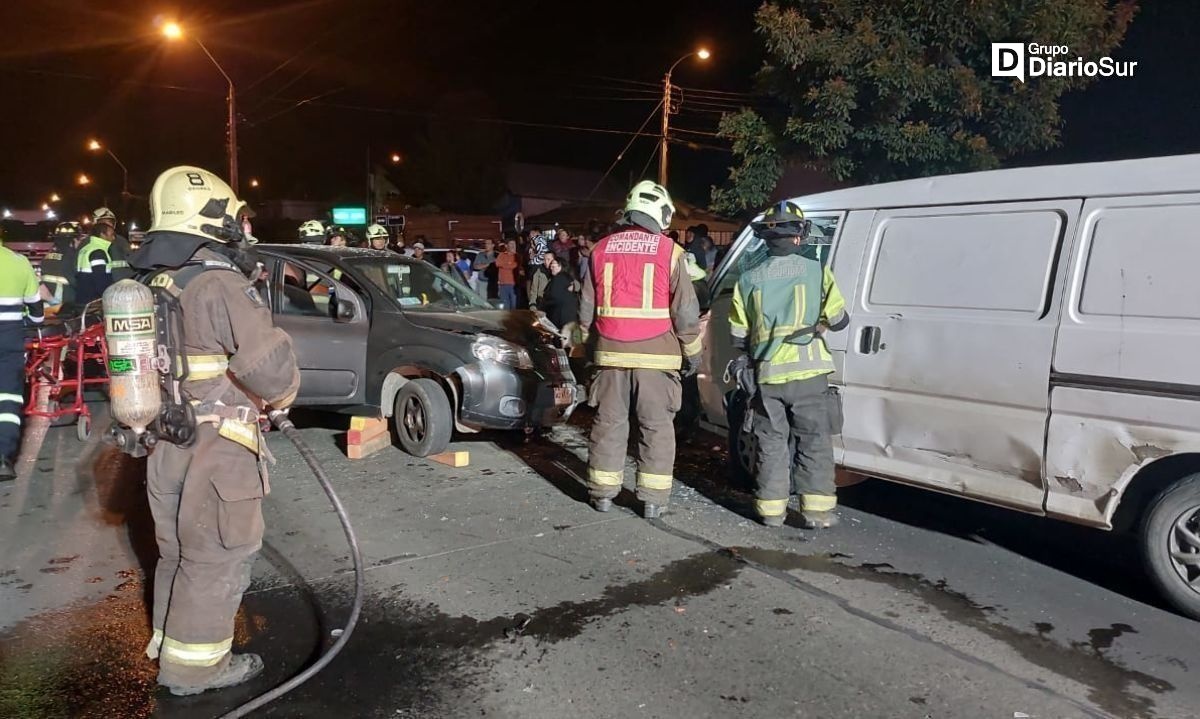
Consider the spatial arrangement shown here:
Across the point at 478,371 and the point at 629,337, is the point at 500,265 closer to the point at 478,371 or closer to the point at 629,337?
the point at 478,371

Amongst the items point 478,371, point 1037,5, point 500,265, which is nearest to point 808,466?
point 478,371

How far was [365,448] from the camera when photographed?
6.87m

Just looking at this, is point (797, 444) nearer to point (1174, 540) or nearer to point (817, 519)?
point (817, 519)

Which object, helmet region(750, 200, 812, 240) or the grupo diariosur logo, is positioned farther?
the grupo diariosur logo

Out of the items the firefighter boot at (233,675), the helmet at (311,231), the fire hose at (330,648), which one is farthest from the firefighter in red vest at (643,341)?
the helmet at (311,231)

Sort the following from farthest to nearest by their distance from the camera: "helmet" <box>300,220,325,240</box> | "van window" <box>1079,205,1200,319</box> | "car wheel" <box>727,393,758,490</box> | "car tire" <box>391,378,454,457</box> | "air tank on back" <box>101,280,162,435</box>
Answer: "helmet" <box>300,220,325,240</box>
"car tire" <box>391,378,454,457</box>
"car wheel" <box>727,393,758,490</box>
"van window" <box>1079,205,1200,319</box>
"air tank on back" <box>101,280,162,435</box>

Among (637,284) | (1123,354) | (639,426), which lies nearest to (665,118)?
(637,284)

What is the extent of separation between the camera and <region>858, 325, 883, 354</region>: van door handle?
4992mm

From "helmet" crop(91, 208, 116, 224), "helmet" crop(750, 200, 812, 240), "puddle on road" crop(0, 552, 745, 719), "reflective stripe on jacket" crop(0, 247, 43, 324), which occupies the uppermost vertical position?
"helmet" crop(91, 208, 116, 224)

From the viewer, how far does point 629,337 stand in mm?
5367

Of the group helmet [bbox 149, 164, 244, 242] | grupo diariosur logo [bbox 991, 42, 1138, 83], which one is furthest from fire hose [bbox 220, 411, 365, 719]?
grupo diariosur logo [bbox 991, 42, 1138, 83]

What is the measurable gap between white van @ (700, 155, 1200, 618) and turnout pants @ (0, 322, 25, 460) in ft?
18.6

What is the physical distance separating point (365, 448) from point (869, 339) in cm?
388

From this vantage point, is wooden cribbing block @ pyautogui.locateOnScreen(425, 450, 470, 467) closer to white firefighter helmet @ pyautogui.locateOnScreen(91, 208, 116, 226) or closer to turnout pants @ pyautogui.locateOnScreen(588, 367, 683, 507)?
turnout pants @ pyautogui.locateOnScreen(588, 367, 683, 507)
